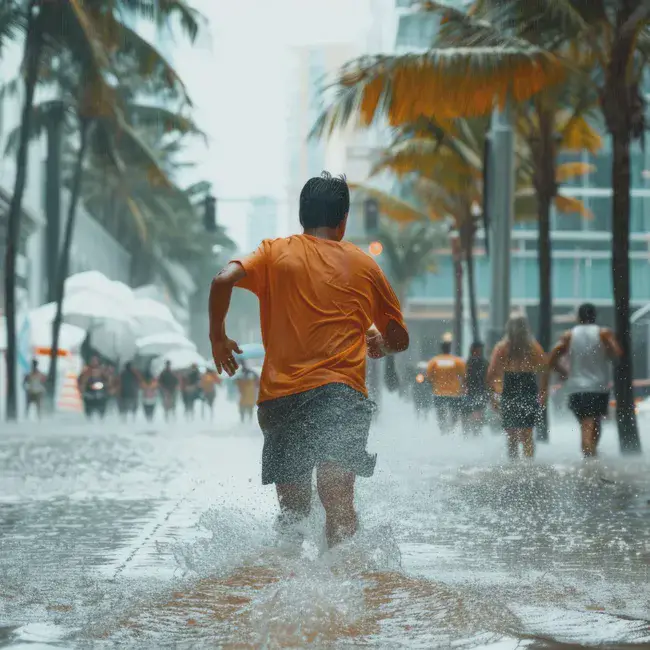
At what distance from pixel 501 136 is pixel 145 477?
9.73m

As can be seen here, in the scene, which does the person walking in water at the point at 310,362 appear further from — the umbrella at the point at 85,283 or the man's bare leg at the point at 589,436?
the umbrella at the point at 85,283

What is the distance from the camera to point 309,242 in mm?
5289

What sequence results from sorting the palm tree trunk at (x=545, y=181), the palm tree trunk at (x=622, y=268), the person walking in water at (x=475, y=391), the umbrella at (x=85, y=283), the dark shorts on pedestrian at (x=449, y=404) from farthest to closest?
the umbrella at (x=85, y=283), the palm tree trunk at (x=545, y=181), the dark shorts on pedestrian at (x=449, y=404), the person walking in water at (x=475, y=391), the palm tree trunk at (x=622, y=268)

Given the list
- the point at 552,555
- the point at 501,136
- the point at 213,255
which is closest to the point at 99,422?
the point at 501,136

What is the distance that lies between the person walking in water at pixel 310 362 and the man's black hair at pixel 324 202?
0.01m

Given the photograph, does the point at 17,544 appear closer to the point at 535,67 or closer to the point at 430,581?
the point at 430,581

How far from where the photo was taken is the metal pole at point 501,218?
20.2 meters

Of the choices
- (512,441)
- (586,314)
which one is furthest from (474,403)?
(512,441)

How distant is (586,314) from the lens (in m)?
14.3

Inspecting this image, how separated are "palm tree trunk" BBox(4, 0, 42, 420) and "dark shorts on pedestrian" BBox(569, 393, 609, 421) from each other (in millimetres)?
16005

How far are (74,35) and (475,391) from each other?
11.3 metres

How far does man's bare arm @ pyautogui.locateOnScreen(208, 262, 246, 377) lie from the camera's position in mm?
4996

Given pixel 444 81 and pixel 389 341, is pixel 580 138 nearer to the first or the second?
pixel 444 81

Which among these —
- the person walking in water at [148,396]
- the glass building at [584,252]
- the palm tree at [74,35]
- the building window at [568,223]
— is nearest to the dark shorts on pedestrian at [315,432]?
the palm tree at [74,35]
